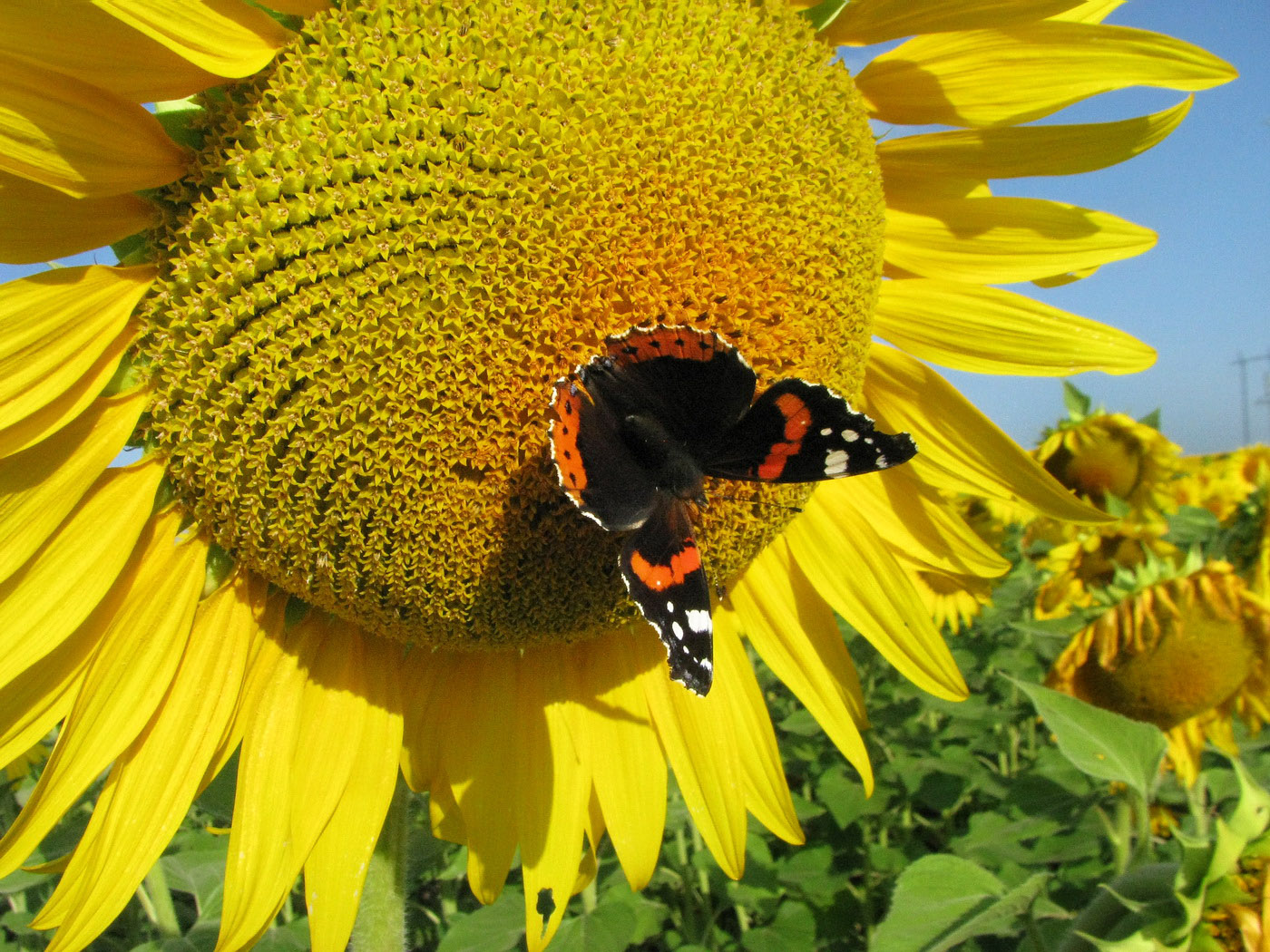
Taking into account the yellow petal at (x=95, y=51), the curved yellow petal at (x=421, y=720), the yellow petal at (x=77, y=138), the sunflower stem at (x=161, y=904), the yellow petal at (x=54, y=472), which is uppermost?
the yellow petal at (x=95, y=51)

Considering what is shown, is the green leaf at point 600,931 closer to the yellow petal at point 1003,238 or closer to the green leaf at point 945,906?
the green leaf at point 945,906

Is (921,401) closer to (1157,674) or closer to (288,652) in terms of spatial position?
(288,652)

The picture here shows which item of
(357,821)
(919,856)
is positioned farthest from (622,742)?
(919,856)

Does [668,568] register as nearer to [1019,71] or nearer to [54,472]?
[54,472]

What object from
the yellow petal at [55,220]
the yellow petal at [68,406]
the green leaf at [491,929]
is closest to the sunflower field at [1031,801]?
the green leaf at [491,929]

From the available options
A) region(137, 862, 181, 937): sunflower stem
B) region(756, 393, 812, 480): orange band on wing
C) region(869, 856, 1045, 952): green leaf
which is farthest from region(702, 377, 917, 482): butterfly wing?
region(137, 862, 181, 937): sunflower stem

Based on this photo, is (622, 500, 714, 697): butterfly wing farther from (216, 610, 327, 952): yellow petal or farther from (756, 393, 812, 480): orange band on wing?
(216, 610, 327, 952): yellow petal

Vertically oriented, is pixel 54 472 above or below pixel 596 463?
below
